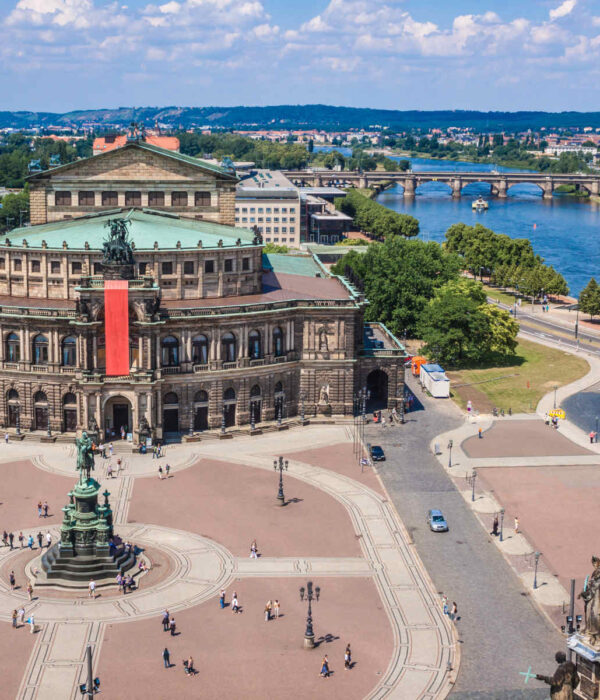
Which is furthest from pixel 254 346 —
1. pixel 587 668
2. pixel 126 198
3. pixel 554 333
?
pixel 554 333

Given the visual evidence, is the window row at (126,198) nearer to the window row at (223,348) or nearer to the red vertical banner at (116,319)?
the window row at (223,348)

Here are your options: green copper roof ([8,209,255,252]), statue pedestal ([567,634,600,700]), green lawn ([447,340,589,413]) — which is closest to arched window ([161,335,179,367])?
green copper roof ([8,209,255,252])

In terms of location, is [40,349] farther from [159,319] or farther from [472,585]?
[472,585]

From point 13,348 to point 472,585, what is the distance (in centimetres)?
5515

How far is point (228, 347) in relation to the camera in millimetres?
105062

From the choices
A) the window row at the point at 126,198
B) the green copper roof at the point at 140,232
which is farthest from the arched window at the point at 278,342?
the window row at the point at 126,198

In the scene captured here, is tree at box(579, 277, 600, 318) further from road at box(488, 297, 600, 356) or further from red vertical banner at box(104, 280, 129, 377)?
red vertical banner at box(104, 280, 129, 377)

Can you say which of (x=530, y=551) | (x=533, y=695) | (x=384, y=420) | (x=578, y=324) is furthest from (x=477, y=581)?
(x=578, y=324)

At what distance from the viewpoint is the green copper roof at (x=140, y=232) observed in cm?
10862

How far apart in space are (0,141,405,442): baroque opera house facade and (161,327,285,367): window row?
0.12m

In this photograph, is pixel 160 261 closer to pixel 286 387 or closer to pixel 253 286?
pixel 253 286

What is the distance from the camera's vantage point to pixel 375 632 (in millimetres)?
63281

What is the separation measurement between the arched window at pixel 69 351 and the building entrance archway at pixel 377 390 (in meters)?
32.6

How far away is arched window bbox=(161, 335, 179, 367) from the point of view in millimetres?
102000
